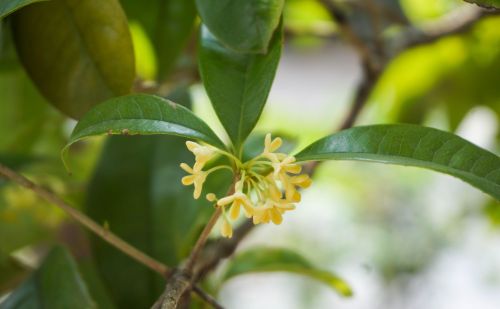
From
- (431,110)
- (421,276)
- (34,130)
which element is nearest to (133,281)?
(34,130)

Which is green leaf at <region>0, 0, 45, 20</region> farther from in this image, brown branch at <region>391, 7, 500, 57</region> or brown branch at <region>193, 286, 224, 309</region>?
brown branch at <region>391, 7, 500, 57</region>

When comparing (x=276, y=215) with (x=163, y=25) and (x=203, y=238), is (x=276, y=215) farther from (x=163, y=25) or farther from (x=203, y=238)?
(x=163, y=25)

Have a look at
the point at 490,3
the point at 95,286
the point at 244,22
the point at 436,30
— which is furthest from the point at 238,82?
the point at 436,30

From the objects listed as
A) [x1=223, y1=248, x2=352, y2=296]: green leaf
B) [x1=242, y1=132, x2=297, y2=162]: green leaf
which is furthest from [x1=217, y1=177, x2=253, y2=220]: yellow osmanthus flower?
[x1=223, y1=248, x2=352, y2=296]: green leaf

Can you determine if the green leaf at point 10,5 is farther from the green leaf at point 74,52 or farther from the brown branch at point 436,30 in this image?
the brown branch at point 436,30

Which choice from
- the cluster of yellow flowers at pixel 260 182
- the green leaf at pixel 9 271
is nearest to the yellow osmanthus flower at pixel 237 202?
the cluster of yellow flowers at pixel 260 182
